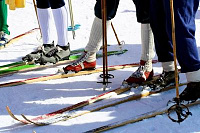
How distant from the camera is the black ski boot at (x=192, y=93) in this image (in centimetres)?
325

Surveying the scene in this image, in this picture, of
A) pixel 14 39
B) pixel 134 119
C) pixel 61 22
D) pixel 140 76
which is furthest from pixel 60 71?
pixel 14 39

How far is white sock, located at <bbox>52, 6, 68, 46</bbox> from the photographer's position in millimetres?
4785

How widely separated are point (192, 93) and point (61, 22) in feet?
7.08

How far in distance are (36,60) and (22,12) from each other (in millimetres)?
3894

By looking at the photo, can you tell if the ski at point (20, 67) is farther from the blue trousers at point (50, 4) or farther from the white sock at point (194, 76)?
the white sock at point (194, 76)

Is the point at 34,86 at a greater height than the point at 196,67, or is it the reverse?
the point at 196,67

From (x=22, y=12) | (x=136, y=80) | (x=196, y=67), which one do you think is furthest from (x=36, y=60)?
(x=22, y=12)

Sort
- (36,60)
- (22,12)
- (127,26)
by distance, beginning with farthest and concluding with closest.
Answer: (22,12) < (127,26) < (36,60)

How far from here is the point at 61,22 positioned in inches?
190

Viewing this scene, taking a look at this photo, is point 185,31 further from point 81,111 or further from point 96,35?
point 96,35

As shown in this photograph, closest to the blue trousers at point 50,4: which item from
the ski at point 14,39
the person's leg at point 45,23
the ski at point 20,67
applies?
the person's leg at point 45,23

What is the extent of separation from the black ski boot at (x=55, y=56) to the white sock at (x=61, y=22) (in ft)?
0.25

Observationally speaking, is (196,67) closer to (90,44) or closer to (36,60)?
(90,44)

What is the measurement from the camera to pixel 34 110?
344cm
